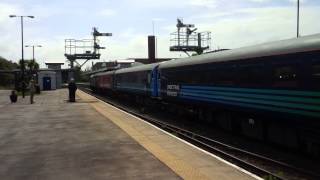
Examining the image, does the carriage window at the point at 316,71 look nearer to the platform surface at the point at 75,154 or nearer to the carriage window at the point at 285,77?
the carriage window at the point at 285,77

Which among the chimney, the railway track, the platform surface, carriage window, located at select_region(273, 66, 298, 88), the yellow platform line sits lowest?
the railway track

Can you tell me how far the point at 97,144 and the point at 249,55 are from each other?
4719mm

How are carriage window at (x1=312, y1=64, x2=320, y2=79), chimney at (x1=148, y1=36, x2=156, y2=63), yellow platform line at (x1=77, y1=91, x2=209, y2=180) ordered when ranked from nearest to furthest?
yellow platform line at (x1=77, y1=91, x2=209, y2=180) → carriage window at (x1=312, y1=64, x2=320, y2=79) → chimney at (x1=148, y1=36, x2=156, y2=63)

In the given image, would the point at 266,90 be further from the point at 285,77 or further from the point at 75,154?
the point at 75,154

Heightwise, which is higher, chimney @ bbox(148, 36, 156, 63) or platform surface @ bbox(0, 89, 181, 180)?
chimney @ bbox(148, 36, 156, 63)

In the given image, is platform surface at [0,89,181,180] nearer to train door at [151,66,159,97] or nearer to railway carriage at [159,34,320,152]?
railway carriage at [159,34,320,152]

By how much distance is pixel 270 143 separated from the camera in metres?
16.5

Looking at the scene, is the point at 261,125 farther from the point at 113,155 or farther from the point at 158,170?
the point at 158,170

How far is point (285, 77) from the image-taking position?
14039 millimetres

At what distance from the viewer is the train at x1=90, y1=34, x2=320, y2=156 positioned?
42.6 ft

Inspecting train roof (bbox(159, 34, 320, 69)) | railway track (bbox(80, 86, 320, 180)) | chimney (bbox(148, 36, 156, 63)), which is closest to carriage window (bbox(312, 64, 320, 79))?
train roof (bbox(159, 34, 320, 69))

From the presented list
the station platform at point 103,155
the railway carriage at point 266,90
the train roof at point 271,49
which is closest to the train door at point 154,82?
the railway carriage at point 266,90

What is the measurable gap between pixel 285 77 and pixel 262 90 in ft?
5.00

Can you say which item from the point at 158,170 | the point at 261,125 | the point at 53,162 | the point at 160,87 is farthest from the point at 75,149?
the point at 160,87
